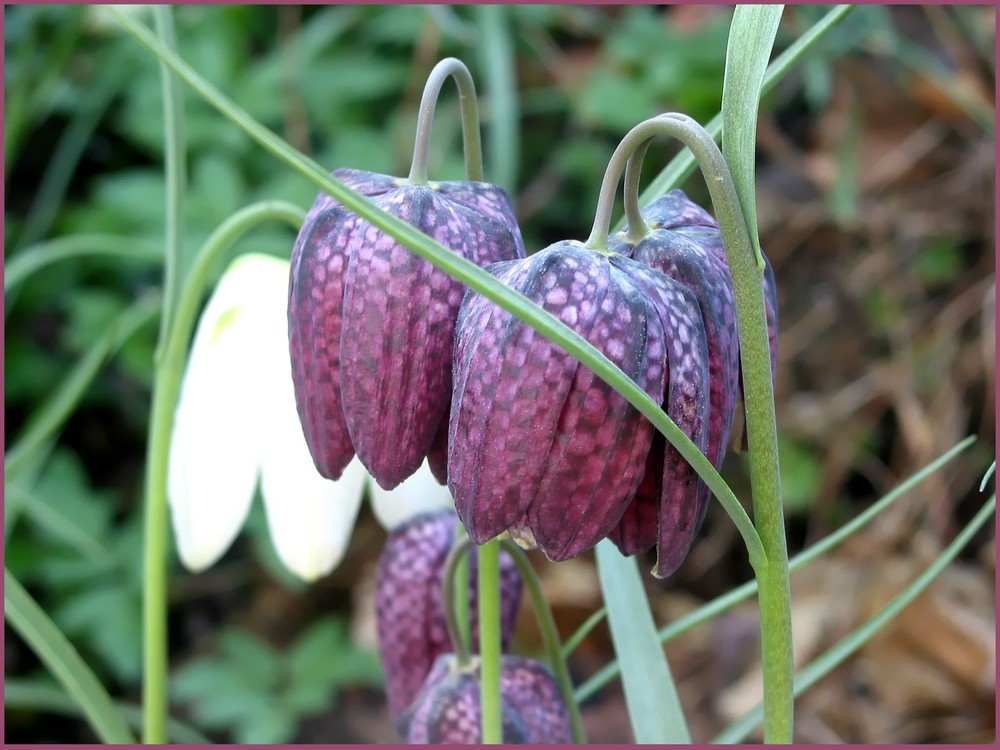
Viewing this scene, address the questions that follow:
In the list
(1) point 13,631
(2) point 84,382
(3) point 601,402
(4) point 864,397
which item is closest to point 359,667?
(1) point 13,631

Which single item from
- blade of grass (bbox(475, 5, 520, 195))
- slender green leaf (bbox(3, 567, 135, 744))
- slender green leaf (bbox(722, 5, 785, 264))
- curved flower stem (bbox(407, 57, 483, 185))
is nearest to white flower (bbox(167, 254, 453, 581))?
slender green leaf (bbox(3, 567, 135, 744))

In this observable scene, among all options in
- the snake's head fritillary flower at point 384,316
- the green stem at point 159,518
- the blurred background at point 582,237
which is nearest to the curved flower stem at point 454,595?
the snake's head fritillary flower at point 384,316

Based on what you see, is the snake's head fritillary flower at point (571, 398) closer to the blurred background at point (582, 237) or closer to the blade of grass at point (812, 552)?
the blade of grass at point (812, 552)

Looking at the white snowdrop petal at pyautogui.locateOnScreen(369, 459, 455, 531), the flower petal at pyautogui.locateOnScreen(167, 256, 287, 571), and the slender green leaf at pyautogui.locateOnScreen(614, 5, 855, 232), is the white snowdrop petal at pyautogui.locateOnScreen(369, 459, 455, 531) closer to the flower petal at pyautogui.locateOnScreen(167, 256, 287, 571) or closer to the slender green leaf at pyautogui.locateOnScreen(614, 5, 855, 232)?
the flower petal at pyautogui.locateOnScreen(167, 256, 287, 571)

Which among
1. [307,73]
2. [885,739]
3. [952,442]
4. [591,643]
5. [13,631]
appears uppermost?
[307,73]

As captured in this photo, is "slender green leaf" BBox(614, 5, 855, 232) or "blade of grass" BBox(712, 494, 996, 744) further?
"blade of grass" BBox(712, 494, 996, 744)

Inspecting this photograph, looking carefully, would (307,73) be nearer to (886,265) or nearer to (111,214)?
(111,214)
